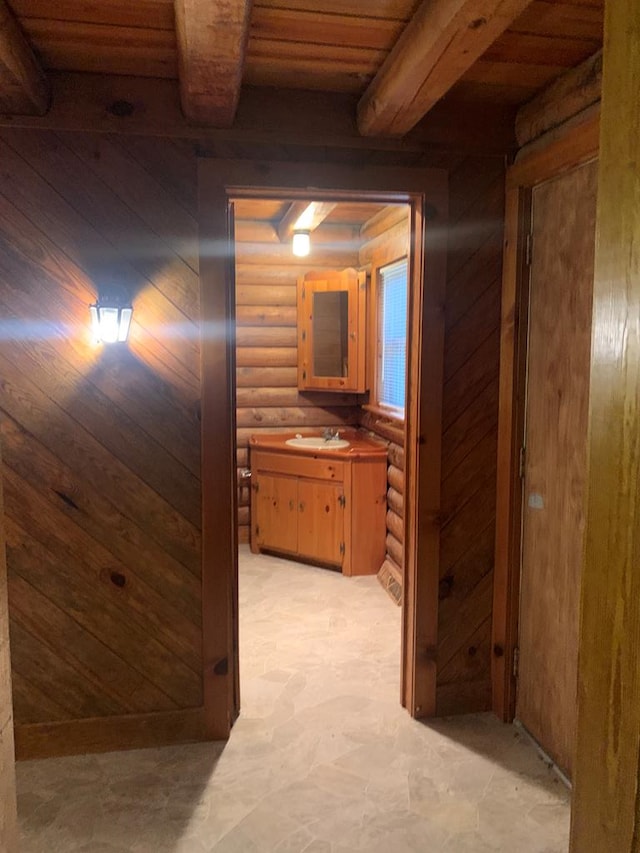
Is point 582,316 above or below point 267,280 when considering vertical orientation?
below

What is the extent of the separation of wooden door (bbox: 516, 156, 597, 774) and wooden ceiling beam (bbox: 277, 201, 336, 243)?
1.78 metres

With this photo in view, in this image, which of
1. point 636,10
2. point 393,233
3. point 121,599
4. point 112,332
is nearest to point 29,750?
point 121,599

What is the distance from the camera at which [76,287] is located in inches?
93.6

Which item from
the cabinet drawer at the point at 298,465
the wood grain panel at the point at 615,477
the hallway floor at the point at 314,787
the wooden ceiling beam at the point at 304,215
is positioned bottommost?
the hallway floor at the point at 314,787

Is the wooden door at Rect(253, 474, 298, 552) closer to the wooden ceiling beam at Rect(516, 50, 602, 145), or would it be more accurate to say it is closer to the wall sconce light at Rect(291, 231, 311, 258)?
the wall sconce light at Rect(291, 231, 311, 258)

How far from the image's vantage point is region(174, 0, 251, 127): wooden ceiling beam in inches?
62.8

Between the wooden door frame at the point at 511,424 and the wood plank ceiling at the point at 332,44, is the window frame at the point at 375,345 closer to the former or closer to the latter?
the wooden door frame at the point at 511,424

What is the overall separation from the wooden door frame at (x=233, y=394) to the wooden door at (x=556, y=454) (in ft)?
1.21

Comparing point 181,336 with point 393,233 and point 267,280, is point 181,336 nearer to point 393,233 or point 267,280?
point 393,233

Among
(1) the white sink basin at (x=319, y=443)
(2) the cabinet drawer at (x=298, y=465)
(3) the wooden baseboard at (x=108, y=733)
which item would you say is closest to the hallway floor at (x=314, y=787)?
(3) the wooden baseboard at (x=108, y=733)

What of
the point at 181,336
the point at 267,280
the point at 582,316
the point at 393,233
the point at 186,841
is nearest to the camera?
the point at 186,841

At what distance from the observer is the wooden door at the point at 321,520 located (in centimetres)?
449

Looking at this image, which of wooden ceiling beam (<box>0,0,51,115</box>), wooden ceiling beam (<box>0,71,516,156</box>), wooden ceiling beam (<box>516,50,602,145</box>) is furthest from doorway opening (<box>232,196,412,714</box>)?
wooden ceiling beam (<box>0,0,51,115</box>)

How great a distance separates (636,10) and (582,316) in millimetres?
1696
